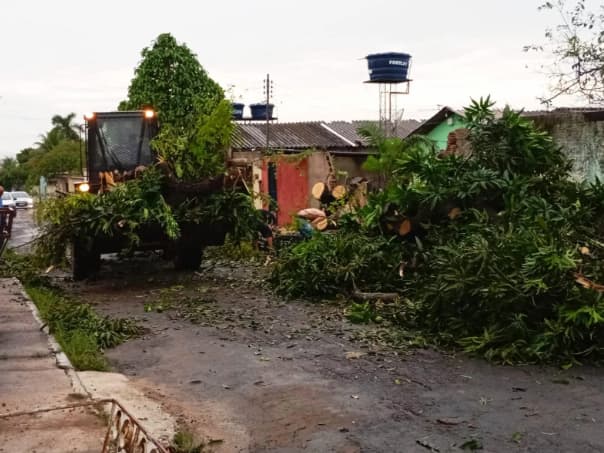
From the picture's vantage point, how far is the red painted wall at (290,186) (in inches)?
663

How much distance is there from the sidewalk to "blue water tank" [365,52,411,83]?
803 inches

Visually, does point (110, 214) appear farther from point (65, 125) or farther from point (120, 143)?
point (65, 125)

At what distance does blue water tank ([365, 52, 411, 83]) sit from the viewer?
87.2 feet

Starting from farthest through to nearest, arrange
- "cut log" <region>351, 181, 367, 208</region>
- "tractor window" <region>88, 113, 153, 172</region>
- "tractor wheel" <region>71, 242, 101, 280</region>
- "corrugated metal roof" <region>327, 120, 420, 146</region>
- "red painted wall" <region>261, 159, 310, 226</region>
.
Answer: "corrugated metal roof" <region>327, 120, 420, 146</region>
"red painted wall" <region>261, 159, 310, 226</region>
"tractor window" <region>88, 113, 153, 172</region>
"cut log" <region>351, 181, 367, 208</region>
"tractor wheel" <region>71, 242, 101, 280</region>

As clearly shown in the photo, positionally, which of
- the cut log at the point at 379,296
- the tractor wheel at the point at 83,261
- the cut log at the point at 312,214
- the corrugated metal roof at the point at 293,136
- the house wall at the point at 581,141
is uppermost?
the corrugated metal roof at the point at 293,136

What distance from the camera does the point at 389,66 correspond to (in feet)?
87.6

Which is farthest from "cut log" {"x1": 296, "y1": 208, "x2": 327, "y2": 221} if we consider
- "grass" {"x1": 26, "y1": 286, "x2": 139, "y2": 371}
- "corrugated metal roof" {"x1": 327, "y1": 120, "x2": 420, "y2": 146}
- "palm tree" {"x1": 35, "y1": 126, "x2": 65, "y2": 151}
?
"palm tree" {"x1": 35, "y1": 126, "x2": 65, "y2": 151}

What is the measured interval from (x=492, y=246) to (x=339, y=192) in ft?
21.6

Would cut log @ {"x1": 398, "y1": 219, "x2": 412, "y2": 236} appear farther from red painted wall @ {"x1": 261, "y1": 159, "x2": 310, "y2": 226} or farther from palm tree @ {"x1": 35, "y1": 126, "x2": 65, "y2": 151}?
palm tree @ {"x1": 35, "y1": 126, "x2": 65, "y2": 151}

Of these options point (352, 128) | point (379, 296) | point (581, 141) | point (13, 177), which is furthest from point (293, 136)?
point (13, 177)

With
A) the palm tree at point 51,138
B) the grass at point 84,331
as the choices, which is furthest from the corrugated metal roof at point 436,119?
the palm tree at point 51,138

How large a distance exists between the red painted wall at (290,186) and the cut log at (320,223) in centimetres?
415

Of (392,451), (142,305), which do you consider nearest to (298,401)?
(392,451)

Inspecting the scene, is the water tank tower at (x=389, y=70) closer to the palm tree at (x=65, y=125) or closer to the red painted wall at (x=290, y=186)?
the red painted wall at (x=290, y=186)
